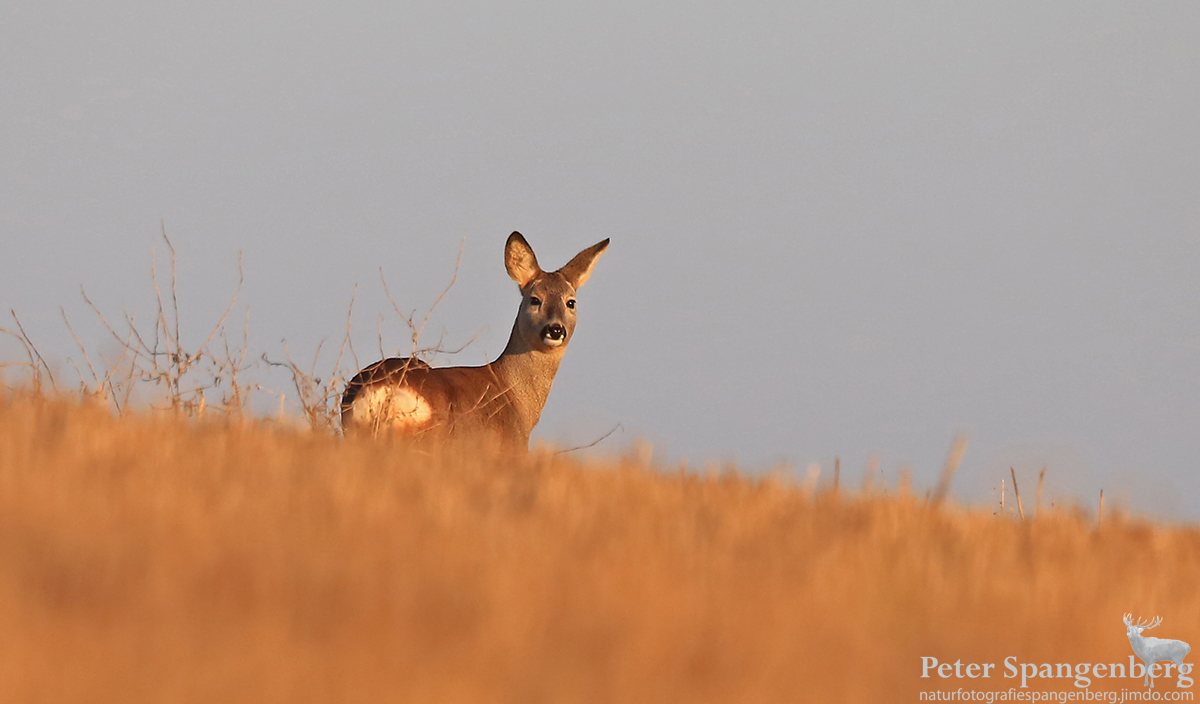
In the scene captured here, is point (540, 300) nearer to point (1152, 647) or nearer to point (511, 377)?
point (511, 377)

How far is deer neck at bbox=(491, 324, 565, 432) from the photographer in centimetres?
988

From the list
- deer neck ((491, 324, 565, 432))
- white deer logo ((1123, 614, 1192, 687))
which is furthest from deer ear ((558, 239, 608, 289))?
white deer logo ((1123, 614, 1192, 687))

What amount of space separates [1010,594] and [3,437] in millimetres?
3366

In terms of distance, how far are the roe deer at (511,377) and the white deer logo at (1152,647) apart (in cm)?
→ 511

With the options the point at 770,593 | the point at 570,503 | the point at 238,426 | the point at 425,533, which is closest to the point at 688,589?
the point at 770,593

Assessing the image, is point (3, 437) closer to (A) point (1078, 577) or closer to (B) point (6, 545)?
(B) point (6, 545)

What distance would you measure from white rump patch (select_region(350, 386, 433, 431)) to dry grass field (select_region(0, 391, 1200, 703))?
2.99 meters

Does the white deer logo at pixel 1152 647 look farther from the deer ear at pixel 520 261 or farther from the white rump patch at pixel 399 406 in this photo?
the deer ear at pixel 520 261

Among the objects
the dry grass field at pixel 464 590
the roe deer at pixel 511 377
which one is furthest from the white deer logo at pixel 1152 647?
the roe deer at pixel 511 377

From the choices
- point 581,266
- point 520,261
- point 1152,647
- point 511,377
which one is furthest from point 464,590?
point 581,266

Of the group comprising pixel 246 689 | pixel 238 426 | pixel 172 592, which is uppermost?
pixel 238 426

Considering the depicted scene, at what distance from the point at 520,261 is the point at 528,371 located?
0.89 m

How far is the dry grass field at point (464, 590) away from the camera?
232 cm

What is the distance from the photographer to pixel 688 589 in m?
3.04
